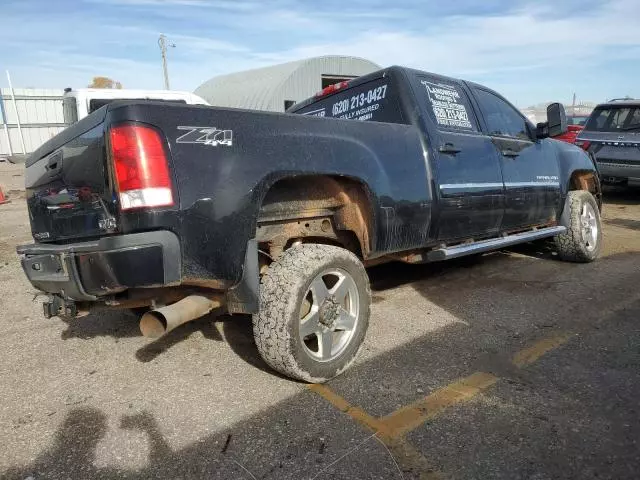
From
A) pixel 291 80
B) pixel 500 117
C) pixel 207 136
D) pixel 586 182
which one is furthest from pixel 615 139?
pixel 291 80

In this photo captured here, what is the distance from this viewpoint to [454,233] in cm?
393

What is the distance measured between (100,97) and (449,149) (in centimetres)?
1084

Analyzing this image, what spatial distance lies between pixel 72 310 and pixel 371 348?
6.18 ft

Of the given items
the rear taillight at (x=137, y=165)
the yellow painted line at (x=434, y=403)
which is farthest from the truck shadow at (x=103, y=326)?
the yellow painted line at (x=434, y=403)

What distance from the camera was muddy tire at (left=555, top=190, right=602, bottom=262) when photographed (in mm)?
5453

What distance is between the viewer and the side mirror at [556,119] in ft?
15.9

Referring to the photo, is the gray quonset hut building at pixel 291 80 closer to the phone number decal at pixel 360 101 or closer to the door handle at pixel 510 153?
the phone number decal at pixel 360 101

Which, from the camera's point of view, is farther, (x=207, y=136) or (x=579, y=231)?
(x=579, y=231)

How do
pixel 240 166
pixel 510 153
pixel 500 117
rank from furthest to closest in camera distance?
pixel 500 117
pixel 510 153
pixel 240 166

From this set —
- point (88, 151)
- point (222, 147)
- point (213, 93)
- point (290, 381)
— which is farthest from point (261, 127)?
point (213, 93)

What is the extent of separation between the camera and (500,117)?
4785 mm

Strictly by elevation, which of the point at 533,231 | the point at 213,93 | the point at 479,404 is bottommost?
the point at 479,404

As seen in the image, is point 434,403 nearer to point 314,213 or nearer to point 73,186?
point 314,213

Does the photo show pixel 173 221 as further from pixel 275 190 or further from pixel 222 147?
pixel 275 190
